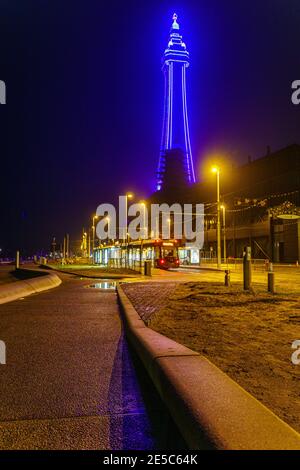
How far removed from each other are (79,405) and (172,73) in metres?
171

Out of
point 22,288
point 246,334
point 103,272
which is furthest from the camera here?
point 103,272

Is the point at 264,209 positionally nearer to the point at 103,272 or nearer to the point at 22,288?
the point at 103,272

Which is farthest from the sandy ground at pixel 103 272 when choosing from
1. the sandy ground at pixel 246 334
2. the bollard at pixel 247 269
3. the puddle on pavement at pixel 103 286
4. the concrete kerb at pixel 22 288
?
the sandy ground at pixel 246 334

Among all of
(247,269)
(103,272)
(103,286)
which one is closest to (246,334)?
(247,269)

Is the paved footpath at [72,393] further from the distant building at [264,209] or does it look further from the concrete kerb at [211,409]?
the distant building at [264,209]

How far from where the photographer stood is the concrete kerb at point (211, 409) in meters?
2.91

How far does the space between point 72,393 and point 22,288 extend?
13847mm

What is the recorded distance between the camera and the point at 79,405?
457cm

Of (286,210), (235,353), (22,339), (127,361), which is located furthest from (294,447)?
(286,210)

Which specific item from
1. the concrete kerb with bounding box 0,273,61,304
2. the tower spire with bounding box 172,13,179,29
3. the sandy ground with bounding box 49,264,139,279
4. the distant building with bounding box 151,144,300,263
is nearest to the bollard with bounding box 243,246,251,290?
the concrete kerb with bounding box 0,273,61,304

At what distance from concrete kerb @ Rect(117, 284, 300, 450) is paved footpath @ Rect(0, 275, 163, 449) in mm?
341

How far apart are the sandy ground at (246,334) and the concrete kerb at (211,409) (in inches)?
17.3

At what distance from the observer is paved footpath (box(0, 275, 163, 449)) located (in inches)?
147

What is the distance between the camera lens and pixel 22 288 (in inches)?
712
